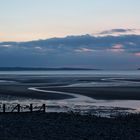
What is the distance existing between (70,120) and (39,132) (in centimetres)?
742

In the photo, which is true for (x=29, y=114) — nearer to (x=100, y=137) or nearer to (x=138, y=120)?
(x=138, y=120)

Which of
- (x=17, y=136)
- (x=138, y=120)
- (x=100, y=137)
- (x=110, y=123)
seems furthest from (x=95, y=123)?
(x=17, y=136)

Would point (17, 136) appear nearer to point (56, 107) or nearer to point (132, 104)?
point (56, 107)

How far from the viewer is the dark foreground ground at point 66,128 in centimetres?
2355

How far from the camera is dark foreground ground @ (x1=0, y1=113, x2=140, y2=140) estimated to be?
77.3ft

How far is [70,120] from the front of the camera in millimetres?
31953

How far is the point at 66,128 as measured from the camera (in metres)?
26.9

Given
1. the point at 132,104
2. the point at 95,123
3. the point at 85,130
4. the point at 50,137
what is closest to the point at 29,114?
the point at 95,123

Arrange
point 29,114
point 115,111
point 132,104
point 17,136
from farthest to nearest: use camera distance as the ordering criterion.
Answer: point 132,104, point 115,111, point 29,114, point 17,136

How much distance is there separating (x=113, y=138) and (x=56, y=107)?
73.9ft

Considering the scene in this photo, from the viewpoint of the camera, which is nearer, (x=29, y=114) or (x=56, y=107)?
(x=29, y=114)

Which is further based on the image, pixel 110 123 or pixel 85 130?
pixel 110 123

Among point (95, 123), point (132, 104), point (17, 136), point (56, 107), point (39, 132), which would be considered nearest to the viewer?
point (17, 136)

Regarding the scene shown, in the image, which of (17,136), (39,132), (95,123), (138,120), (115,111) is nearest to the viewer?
(17,136)
